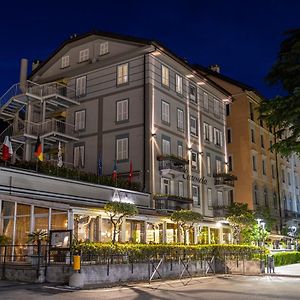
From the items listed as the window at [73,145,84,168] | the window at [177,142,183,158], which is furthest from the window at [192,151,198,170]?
the window at [73,145,84,168]

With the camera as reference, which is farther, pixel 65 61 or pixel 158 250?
pixel 65 61

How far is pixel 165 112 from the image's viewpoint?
3944 cm

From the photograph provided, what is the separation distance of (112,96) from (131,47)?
4.37m

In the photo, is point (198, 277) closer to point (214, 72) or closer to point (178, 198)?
point (178, 198)

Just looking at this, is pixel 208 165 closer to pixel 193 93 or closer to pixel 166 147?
pixel 193 93

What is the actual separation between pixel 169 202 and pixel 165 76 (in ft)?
35.4

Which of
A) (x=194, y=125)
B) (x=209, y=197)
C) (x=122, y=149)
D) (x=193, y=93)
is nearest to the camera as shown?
(x=122, y=149)

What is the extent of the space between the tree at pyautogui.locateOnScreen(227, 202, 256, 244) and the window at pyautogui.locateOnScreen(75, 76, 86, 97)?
54.6 ft

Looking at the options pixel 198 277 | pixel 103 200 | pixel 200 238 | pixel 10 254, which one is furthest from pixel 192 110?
pixel 10 254

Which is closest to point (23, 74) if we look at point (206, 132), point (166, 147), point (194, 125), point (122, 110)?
point (122, 110)

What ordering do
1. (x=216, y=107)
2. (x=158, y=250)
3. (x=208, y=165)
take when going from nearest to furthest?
(x=158, y=250)
(x=208, y=165)
(x=216, y=107)

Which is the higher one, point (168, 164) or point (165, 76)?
point (165, 76)

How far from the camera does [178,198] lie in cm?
3716

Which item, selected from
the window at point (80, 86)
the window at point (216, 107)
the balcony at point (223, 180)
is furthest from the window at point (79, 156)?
the window at point (216, 107)
